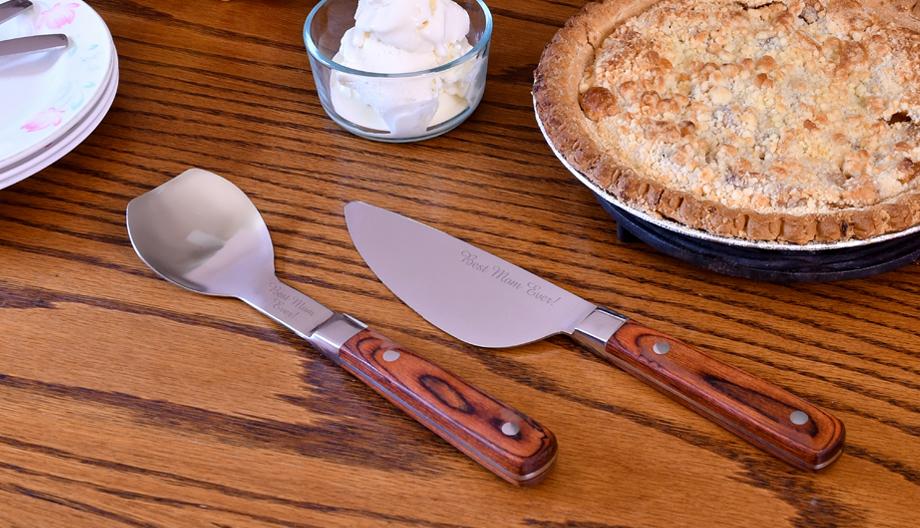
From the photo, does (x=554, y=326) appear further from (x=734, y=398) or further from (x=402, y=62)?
(x=402, y=62)

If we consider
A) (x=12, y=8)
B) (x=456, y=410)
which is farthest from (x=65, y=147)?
(x=456, y=410)

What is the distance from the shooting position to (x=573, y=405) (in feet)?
3.03

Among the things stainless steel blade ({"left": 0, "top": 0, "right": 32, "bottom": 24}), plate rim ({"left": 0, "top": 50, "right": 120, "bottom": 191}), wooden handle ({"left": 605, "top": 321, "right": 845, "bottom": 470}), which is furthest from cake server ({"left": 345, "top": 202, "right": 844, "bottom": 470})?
stainless steel blade ({"left": 0, "top": 0, "right": 32, "bottom": 24})

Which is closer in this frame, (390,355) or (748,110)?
(390,355)

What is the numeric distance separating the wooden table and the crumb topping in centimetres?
11

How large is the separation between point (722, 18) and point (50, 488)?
91cm

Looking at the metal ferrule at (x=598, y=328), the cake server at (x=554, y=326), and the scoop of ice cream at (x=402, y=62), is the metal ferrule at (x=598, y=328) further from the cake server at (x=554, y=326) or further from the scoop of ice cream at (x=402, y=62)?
the scoop of ice cream at (x=402, y=62)

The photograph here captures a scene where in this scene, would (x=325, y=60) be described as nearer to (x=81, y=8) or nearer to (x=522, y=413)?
(x=81, y=8)

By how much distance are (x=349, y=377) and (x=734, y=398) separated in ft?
1.20

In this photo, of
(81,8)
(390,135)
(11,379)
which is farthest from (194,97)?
(11,379)

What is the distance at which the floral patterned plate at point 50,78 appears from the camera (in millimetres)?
1114

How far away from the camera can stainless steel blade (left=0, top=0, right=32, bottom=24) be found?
51.8 inches

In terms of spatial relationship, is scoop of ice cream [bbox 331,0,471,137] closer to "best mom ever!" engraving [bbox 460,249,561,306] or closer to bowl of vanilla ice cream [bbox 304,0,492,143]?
bowl of vanilla ice cream [bbox 304,0,492,143]

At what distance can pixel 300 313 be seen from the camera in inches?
38.6
